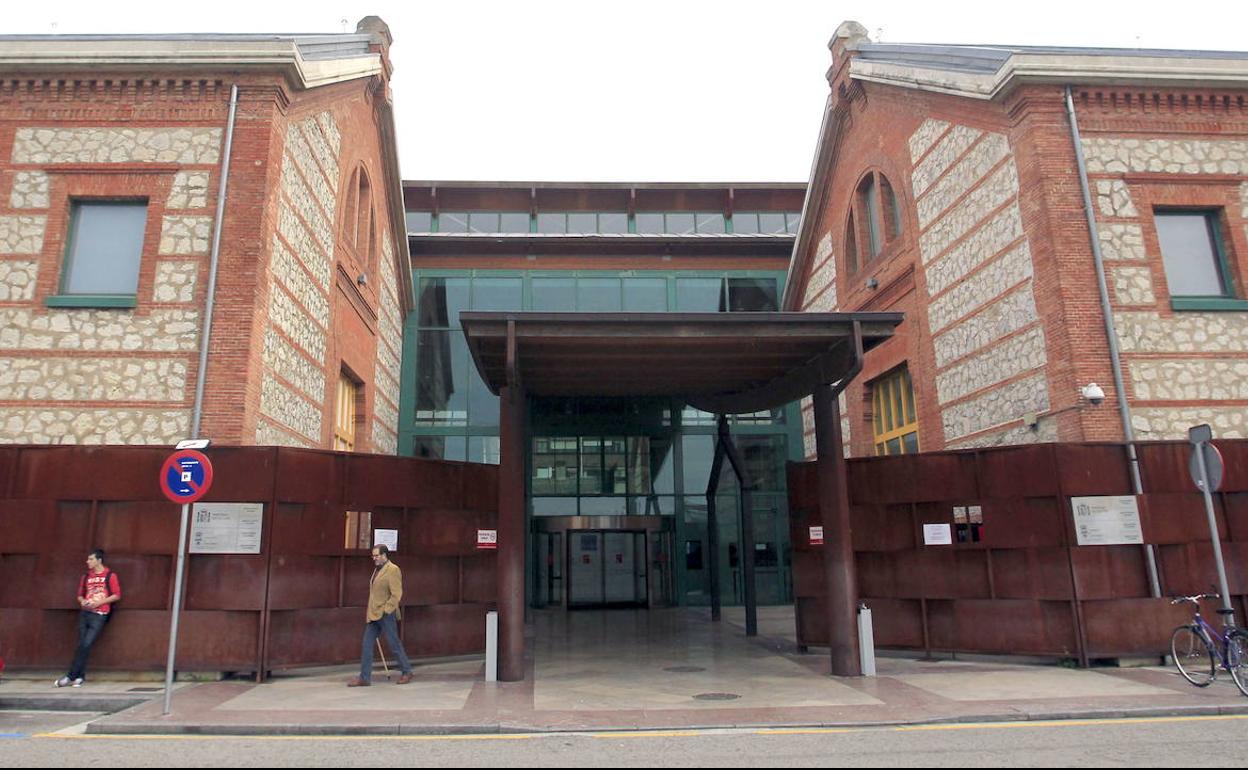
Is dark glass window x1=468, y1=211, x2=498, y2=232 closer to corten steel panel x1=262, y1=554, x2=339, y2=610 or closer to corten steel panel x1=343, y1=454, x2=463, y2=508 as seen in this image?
corten steel panel x1=343, y1=454, x2=463, y2=508

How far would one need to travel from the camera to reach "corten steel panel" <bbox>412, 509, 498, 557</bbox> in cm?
1262

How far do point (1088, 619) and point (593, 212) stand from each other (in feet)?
64.9

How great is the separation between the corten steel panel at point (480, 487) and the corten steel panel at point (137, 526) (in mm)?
4149

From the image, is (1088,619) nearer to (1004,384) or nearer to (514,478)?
(1004,384)

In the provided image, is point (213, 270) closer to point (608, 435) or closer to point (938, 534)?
point (938, 534)

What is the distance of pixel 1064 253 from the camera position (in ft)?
41.2

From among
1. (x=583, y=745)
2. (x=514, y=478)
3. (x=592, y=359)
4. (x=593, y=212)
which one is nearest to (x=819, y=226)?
(x=593, y=212)

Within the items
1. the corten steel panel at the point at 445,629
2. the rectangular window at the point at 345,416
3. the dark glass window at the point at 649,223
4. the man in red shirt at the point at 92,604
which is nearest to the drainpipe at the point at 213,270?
the man in red shirt at the point at 92,604

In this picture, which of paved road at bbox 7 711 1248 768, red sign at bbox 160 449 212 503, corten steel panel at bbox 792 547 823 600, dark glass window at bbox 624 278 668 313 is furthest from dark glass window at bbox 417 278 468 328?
paved road at bbox 7 711 1248 768

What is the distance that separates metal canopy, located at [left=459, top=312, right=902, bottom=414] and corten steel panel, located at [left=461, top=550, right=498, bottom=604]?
284 cm

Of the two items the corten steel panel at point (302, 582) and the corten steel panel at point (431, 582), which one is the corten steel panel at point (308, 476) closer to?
the corten steel panel at point (302, 582)

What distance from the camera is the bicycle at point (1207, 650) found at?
30.0 ft

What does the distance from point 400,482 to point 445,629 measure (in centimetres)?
240

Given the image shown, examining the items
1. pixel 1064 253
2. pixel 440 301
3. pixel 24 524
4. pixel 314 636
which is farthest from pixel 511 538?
pixel 440 301
